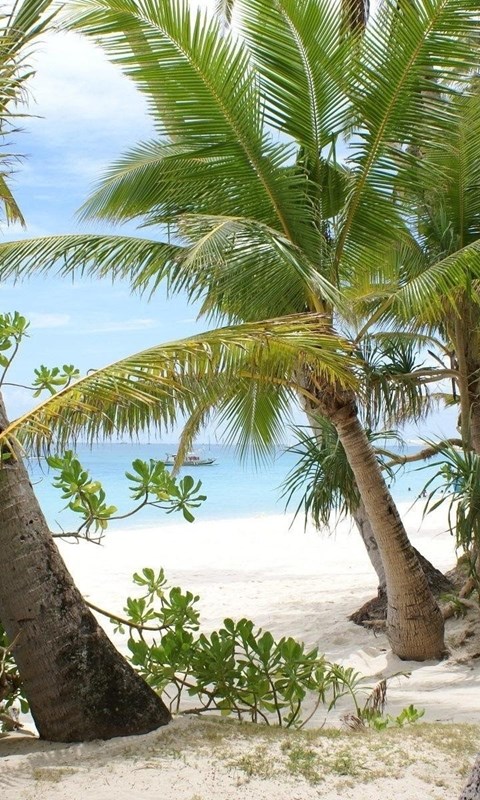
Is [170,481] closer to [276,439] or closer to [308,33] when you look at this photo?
[308,33]

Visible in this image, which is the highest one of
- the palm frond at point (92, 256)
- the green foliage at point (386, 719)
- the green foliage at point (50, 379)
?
the palm frond at point (92, 256)

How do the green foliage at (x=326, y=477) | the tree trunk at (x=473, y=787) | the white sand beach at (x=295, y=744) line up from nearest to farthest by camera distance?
the tree trunk at (x=473, y=787)
the white sand beach at (x=295, y=744)
the green foliage at (x=326, y=477)

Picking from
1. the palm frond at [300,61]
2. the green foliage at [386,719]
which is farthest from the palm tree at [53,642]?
the palm frond at [300,61]

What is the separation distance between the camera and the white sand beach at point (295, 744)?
11.1ft

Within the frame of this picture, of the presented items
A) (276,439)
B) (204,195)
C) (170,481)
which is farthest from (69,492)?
(276,439)

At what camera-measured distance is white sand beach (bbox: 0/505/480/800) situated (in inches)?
133

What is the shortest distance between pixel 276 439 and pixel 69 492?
264 inches

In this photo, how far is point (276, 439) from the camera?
10625 mm

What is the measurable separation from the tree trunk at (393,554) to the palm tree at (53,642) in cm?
465

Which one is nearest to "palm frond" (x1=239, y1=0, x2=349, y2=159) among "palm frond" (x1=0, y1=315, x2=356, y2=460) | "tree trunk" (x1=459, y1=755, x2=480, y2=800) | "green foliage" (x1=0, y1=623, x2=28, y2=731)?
"palm frond" (x1=0, y1=315, x2=356, y2=460)

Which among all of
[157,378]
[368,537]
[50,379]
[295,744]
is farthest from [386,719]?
[368,537]

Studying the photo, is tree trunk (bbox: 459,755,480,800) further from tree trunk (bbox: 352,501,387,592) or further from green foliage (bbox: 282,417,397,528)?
tree trunk (bbox: 352,501,387,592)

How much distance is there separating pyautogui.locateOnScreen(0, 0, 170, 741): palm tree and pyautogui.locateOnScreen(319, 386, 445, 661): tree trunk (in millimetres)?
4652

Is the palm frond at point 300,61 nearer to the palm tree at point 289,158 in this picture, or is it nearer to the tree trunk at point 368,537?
the palm tree at point 289,158
